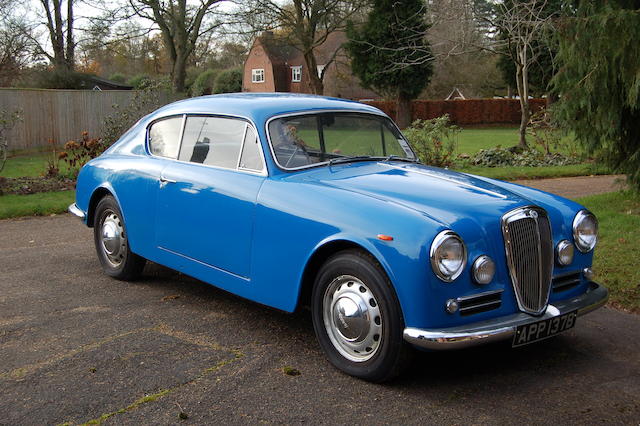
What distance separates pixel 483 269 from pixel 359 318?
77 centimetres

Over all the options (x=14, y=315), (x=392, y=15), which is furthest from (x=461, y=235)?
(x=392, y=15)

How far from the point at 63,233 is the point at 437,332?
636 centimetres

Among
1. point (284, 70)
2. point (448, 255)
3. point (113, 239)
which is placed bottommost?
point (113, 239)

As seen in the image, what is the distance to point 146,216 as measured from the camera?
576cm

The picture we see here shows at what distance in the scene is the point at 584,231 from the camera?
4.51m

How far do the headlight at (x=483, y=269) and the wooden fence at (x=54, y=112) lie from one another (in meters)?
17.8

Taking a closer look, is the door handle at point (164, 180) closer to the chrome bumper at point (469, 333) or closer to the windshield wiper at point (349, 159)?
the windshield wiper at point (349, 159)

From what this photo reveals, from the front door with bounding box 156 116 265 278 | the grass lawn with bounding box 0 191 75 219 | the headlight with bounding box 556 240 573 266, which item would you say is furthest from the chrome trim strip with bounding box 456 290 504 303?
the grass lawn with bounding box 0 191 75 219

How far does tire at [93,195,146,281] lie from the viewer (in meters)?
6.22

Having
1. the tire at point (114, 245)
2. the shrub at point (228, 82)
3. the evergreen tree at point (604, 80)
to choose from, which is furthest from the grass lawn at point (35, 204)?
the shrub at point (228, 82)

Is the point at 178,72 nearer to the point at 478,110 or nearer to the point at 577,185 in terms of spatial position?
the point at 478,110

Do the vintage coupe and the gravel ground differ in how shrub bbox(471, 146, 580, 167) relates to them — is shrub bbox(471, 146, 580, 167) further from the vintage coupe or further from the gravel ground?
the vintage coupe

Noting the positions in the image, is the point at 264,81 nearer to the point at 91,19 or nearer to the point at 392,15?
the point at 392,15

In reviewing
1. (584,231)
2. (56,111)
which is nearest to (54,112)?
(56,111)
